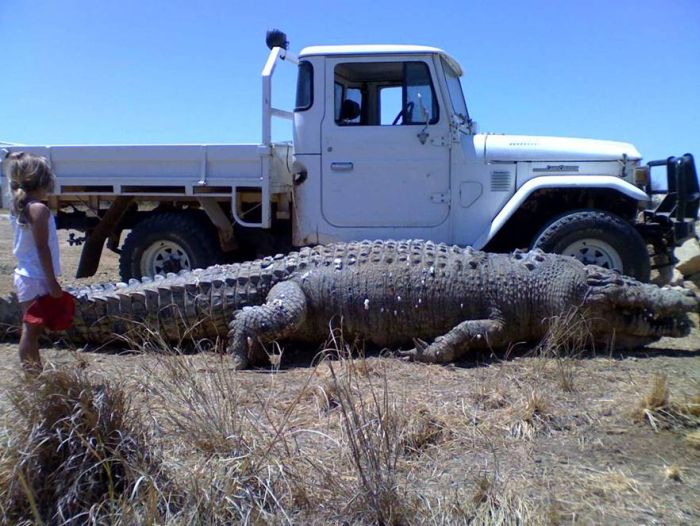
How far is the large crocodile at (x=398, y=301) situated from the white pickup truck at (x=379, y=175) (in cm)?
135

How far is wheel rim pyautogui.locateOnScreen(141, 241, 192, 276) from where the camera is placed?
7.84 meters

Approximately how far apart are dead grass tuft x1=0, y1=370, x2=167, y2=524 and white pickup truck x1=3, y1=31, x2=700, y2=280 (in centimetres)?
453

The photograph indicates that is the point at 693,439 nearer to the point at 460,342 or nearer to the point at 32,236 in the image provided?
the point at 460,342

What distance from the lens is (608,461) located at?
3361 millimetres

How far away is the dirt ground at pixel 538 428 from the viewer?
289 centimetres

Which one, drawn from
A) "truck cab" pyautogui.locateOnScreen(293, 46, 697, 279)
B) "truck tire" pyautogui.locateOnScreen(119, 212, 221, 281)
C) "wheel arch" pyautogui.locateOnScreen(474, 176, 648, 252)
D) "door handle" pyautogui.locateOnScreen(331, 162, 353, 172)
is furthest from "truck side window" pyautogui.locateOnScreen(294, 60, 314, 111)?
"wheel arch" pyautogui.locateOnScreen(474, 176, 648, 252)

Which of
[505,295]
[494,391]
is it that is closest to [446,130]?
[505,295]

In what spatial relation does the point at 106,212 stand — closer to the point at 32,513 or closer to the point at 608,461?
the point at 32,513

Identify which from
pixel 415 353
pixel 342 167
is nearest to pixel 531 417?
pixel 415 353

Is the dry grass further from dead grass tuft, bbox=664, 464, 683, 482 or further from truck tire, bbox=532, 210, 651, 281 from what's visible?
truck tire, bbox=532, 210, 651, 281

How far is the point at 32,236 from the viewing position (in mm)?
3969

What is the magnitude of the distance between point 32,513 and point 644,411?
3.30 metres

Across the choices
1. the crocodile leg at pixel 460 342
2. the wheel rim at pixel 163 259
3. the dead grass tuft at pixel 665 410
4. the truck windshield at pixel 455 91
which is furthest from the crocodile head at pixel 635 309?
the wheel rim at pixel 163 259

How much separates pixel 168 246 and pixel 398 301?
343 cm
